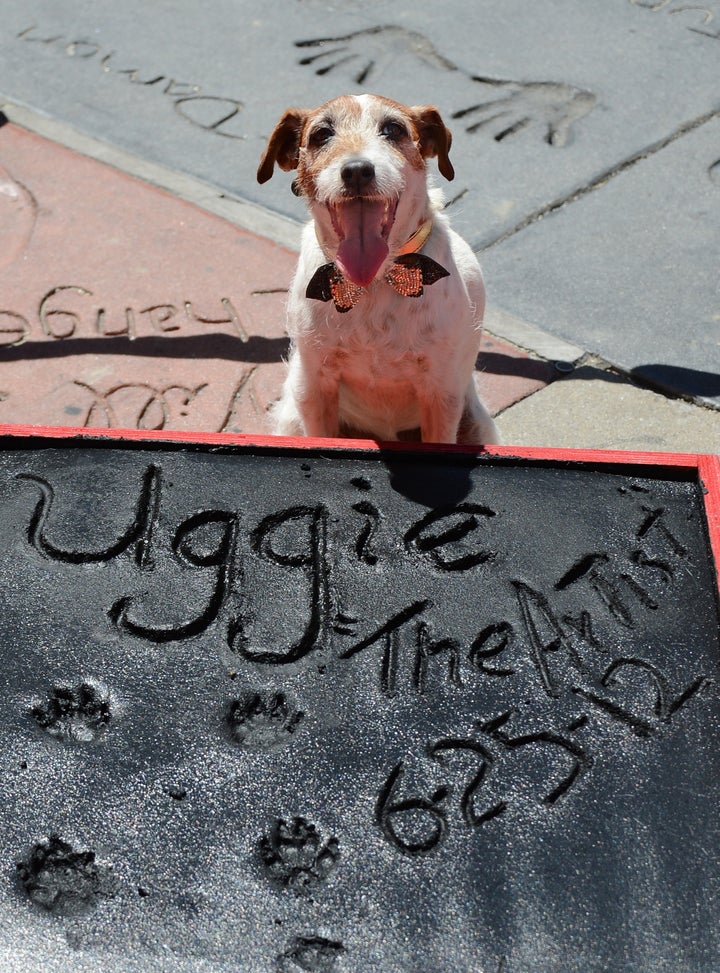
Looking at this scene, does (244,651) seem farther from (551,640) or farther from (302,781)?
(551,640)

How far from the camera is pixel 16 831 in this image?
203 centimetres

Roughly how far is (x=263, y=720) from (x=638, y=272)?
332 centimetres

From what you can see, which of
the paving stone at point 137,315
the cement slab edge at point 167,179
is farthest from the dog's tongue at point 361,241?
the cement slab edge at point 167,179

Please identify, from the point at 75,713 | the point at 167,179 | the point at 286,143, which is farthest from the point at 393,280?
the point at 167,179

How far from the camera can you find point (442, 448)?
2.72 meters

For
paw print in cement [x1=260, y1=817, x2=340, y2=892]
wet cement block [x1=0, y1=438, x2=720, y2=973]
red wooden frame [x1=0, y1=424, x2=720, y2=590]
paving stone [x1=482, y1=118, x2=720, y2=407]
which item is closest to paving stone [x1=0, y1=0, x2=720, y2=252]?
paving stone [x1=482, y1=118, x2=720, y2=407]

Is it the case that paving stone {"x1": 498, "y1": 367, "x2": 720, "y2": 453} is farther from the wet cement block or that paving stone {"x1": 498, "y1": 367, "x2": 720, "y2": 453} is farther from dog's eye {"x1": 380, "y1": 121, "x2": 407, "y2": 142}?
dog's eye {"x1": 380, "y1": 121, "x2": 407, "y2": 142}

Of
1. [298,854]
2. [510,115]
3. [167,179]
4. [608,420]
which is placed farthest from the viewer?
[510,115]

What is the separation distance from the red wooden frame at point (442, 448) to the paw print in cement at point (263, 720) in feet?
2.43

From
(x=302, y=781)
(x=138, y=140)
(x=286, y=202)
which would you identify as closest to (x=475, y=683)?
(x=302, y=781)

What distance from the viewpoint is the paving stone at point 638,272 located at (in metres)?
4.31

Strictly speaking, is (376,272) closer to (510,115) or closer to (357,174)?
(357,174)

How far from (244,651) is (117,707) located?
31 centimetres

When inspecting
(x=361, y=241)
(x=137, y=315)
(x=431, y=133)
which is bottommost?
(x=137, y=315)
